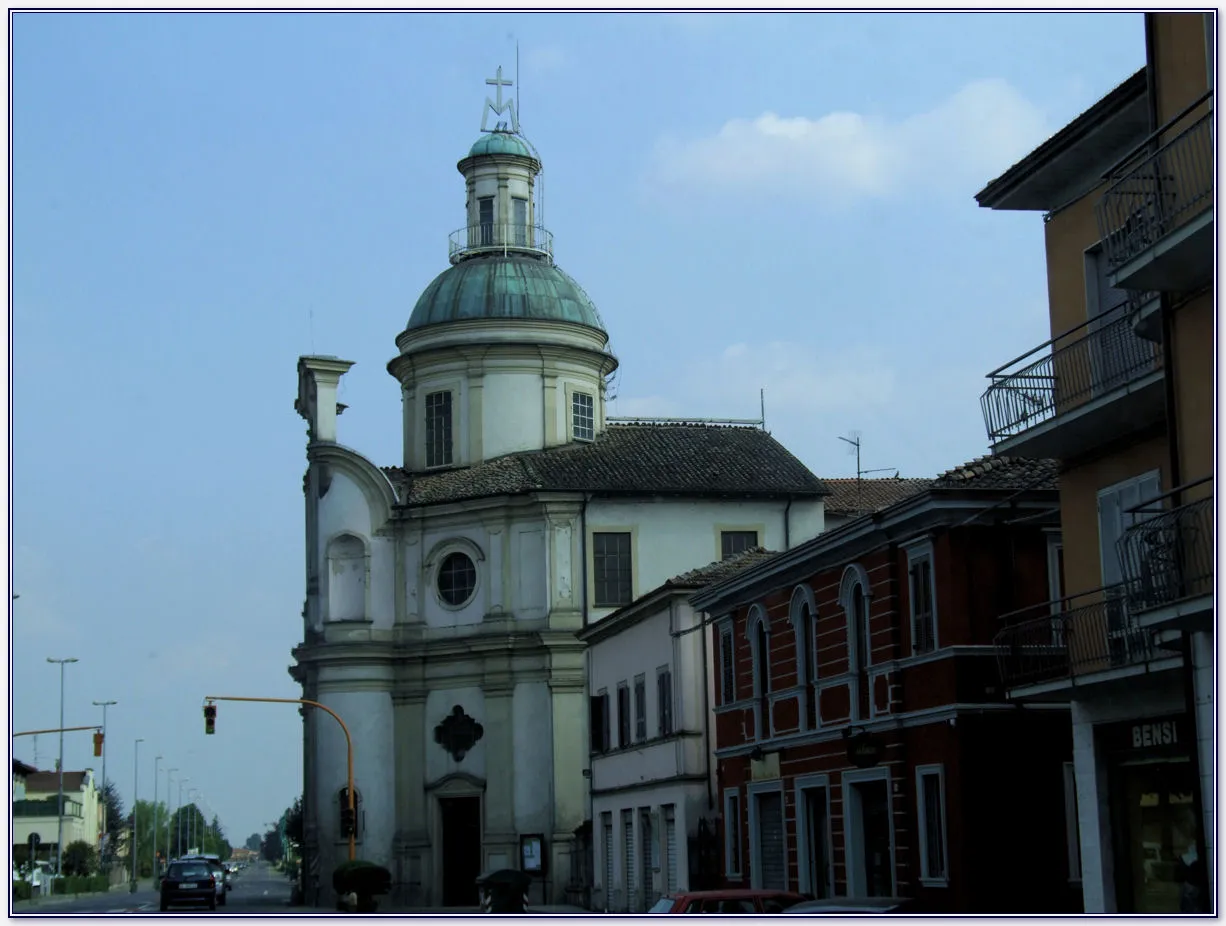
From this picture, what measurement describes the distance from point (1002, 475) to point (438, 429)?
116ft

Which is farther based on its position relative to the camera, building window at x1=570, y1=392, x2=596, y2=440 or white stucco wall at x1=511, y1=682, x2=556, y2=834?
building window at x1=570, y1=392, x2=596, y2=440

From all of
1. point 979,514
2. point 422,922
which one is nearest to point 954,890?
point 979,514

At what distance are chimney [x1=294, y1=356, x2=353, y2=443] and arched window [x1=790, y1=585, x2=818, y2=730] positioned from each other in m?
29.8

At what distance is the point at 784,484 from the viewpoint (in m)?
60.6

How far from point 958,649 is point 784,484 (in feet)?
104

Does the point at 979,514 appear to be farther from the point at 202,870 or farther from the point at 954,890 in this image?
the point at 202,870

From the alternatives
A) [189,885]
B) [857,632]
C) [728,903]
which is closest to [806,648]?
[857,632]

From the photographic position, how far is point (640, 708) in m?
45.2

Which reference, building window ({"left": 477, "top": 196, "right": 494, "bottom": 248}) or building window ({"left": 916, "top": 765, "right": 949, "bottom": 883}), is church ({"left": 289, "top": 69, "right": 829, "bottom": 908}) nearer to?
building window ({"left": 477, "top": 196, "right": 494, "bottom": 248})

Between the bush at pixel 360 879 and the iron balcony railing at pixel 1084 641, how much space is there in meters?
30.0

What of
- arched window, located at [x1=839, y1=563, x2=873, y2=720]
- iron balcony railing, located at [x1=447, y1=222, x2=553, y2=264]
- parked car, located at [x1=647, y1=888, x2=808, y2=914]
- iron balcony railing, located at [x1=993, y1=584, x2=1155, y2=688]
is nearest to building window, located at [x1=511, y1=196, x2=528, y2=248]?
iron balcony railing, located at [x1=447, y1=222, x2=553, y2=264]

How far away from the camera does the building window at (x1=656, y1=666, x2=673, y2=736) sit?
4228 centimetres

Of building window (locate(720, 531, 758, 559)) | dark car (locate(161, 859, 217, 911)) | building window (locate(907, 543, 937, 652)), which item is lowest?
dark car (locate(161, 859, 217, 911))

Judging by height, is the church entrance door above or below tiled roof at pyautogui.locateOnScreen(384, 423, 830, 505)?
below
